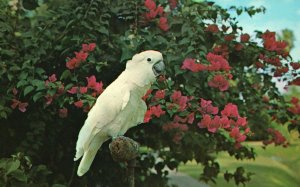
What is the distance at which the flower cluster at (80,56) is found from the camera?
7.93 feet

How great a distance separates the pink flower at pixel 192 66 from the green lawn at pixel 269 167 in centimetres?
215

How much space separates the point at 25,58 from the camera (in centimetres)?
269

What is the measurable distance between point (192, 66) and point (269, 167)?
3.42m

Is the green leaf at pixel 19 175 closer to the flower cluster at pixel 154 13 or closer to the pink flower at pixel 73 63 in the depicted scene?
the pink flower at pixel 73 63

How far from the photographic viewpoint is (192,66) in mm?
2475

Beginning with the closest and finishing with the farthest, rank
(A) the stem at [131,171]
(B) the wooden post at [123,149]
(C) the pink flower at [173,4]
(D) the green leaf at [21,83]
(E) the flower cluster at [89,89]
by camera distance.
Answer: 1. (B) the wooden post at [123,149]
2. (A) the stem at [131,171]
3. (E) the flower cluster at [89,89]
4. (D) the green leaf at [21,83]
5. (C) the pink flower at [173,4]

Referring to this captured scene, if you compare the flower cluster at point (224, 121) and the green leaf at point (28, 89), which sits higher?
the flower cluster at point (224, 121)

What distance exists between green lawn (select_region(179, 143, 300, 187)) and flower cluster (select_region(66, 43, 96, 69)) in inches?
92.6

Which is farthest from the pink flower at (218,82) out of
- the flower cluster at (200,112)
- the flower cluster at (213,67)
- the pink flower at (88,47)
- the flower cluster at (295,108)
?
the flower cluster at (295,108)

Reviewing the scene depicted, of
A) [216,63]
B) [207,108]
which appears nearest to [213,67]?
[216,63]

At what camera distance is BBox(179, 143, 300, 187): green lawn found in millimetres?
4961

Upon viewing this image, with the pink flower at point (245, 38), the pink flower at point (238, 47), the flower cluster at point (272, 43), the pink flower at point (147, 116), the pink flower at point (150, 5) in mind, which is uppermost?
the flower cluster at point (272, 43)

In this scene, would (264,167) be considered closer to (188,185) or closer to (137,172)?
(188,185)

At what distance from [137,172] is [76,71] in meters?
0.85
